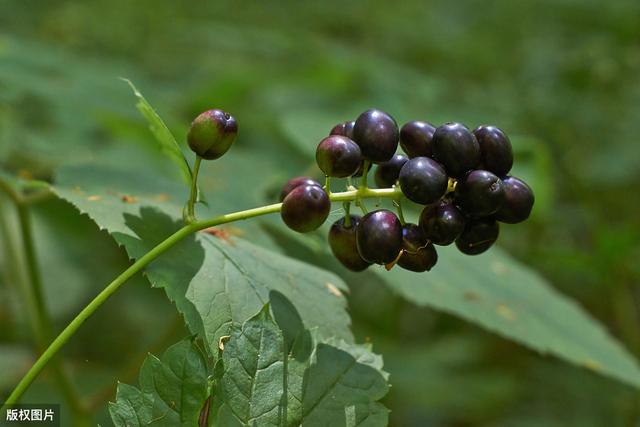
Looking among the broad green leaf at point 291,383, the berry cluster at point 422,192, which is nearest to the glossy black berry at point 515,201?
the berry cluster at point 422,192

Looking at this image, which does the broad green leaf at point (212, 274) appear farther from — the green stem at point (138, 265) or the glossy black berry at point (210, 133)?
the glossy black berry at point (210, 133)

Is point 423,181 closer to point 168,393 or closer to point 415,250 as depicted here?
point 415,250

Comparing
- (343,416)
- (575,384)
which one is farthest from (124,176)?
(575,384)

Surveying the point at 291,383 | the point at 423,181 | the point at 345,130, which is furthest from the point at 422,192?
the point at 291,383

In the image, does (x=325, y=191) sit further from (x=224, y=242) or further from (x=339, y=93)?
(x=339, y=93)

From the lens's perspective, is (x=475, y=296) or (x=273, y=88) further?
(x=273, y=88)
